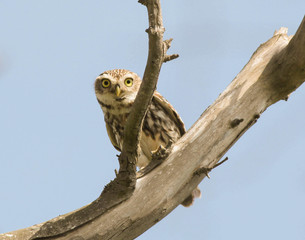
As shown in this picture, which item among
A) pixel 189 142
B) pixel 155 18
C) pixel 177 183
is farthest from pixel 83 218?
pixel 155 18

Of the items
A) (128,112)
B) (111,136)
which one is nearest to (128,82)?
(128,112)

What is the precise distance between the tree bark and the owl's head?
1.79m

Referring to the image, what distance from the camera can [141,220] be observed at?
3756 mm

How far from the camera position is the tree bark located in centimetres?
367

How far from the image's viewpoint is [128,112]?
230 inches

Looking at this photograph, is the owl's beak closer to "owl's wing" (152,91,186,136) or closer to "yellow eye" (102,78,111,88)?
"yellow eye" (102,78,111,88)

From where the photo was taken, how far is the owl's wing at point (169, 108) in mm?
5621

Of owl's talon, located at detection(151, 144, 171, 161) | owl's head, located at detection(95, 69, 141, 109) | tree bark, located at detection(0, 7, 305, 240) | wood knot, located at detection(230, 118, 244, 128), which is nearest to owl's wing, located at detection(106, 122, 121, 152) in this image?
owl's head, located at detection(95, 69, 141, 109)

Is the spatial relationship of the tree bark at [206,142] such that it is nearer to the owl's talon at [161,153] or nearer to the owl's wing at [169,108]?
the owl's talon at [161,153]

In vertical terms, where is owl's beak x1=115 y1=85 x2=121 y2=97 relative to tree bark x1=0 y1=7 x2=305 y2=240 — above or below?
above

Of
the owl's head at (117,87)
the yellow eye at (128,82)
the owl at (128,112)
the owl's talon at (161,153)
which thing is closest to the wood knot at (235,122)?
the owl's talon at (161,153)

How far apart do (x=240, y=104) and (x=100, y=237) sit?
63.4 inches

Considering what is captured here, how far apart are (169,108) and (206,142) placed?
5.10ft

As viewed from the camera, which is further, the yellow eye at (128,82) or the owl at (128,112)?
the yellow eye at (128,82)
